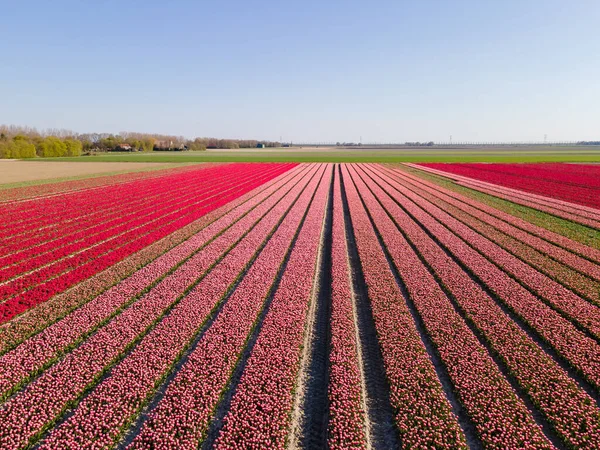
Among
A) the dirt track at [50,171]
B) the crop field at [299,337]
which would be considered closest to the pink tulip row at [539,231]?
the crop field at [299,337]

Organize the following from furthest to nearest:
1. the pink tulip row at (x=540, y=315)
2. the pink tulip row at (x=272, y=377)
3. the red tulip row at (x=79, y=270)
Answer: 1. the red tulip row at (x=79, y=270)
2. the pink tulip row at (x=540, y=315)
3. the pink tulip row at (x=272, y=377)

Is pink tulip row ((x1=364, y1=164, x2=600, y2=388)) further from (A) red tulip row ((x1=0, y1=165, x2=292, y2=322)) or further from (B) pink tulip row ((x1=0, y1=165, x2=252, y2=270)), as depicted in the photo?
(B) pink tulip row ((x1=0, y1=165, x2=252, y2=270))

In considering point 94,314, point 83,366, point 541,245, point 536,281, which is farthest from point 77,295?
point 541,245

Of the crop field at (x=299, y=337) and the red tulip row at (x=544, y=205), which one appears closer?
the crop field at (x=299, y=337)

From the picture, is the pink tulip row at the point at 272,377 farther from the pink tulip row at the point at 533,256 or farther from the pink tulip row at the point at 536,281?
the pink tulip row at the point at 533,256

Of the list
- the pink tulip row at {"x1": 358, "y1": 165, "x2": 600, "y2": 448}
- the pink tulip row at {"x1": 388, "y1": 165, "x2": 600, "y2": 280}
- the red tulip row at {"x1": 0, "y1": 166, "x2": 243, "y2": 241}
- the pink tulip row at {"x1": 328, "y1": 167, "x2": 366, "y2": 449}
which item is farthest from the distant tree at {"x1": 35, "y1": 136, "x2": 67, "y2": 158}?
the pink tulip row at {"x1": 358, "y1": 165, "x2": 600, "y2": 448}

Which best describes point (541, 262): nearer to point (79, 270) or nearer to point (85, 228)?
point (79, 270)

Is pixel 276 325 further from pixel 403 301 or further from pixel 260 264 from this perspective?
pixel 260 264
